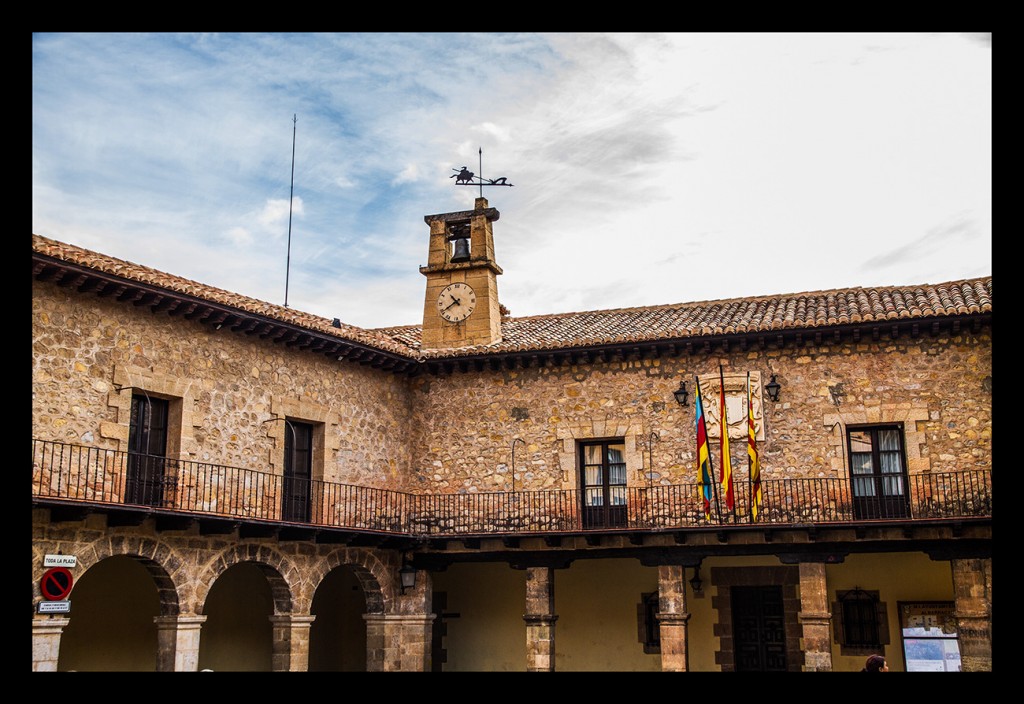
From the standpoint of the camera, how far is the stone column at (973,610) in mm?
15062

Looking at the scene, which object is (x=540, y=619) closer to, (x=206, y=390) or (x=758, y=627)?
(x=758, y=627)

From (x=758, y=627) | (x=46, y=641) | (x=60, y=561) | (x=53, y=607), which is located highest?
(x=60, y=561)

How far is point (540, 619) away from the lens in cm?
1722

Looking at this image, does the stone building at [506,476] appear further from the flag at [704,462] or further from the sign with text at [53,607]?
the sign with text at [53,607]

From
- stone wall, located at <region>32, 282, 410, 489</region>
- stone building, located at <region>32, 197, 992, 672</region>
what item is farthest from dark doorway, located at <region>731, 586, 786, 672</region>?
stone wall, located at <region>32, 282, 410, 489</region>

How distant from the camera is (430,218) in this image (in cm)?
2120

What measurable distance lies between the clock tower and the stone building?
58 millimetres

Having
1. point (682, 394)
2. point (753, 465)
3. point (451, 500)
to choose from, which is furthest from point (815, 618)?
point (451, 500)

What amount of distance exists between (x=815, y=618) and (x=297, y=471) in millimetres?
7970

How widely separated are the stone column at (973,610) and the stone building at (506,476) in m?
0.04
